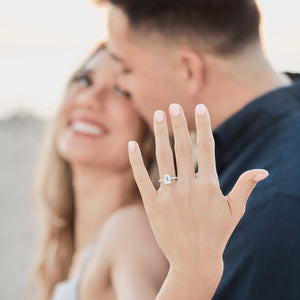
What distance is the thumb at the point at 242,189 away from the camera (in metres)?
1.06

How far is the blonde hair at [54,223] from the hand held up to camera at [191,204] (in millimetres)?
1883

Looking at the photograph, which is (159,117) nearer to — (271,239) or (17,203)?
(271,239)

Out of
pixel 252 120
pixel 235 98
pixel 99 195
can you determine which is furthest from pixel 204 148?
pixel 99 195

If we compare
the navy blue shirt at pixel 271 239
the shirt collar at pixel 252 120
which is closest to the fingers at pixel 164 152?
the navy blue shirt at pixel 271 239

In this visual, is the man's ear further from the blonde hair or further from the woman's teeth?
the blonde hair

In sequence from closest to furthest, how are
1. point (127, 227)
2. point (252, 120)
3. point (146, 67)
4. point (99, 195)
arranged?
point (252, 120)
point (146, 67)
point (127, 227)
point (99, 195)

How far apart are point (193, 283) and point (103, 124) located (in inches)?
59.1

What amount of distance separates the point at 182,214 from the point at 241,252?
276 mm

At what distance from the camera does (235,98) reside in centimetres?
175

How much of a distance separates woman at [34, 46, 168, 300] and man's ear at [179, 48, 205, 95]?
2.21 feet

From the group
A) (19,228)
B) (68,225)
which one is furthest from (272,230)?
(19,228)

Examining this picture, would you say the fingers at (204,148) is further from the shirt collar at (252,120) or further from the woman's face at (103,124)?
the woman's face at (103,124)

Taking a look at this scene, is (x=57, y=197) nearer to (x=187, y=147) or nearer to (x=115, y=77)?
(x=115, y=77)

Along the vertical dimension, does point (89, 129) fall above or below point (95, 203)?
above
